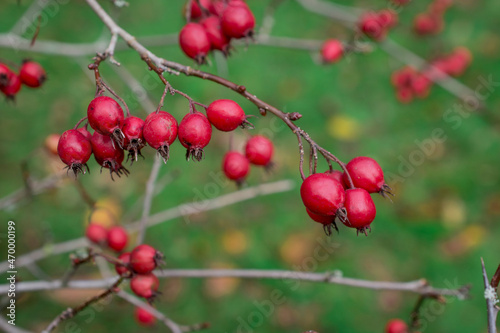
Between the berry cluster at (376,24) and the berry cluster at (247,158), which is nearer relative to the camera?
the berry cluster at (247,158)

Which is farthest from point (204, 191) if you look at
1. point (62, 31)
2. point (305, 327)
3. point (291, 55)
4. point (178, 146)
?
point (62, 31)

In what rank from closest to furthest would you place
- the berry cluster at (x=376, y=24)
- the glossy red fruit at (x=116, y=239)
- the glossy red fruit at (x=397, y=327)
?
1. the glossy red fruit at (x=397, y=327)
2. the glossy red fruit at (x=116, y=239)
3. the berry cluster at (x=376, y=24)

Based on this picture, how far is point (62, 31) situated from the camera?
17.2ft

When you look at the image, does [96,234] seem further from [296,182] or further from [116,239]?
[296,182]

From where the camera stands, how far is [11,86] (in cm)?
215

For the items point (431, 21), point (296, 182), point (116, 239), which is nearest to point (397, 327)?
point (116, 239)

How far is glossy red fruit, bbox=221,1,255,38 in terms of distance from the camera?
189 cm

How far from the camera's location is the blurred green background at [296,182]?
397 cm

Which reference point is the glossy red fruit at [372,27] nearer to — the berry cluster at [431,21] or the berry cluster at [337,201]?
the berry cluster at [431,21]

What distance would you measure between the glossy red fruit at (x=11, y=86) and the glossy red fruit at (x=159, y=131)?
3.45 feet

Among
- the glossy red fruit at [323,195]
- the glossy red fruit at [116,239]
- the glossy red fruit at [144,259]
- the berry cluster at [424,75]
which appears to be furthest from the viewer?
the berry cluster at [424,75]

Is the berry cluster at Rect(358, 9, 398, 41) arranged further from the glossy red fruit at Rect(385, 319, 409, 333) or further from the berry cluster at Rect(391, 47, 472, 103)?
the glossy red fruit at Rect(385, 319, 409, 333)

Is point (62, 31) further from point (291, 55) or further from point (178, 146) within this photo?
point (291, 55)

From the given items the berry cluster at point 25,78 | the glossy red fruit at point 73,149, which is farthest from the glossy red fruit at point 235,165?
the berry cluster at point 25,78
